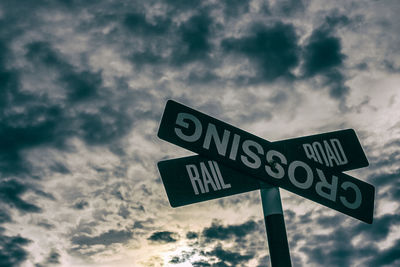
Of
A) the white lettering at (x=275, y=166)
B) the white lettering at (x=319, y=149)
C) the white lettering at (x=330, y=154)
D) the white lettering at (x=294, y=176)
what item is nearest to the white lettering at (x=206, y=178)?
the white lettering at (x=275, y=166)

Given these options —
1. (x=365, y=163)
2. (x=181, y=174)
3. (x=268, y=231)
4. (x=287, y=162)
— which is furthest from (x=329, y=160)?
(x=181, y=174)

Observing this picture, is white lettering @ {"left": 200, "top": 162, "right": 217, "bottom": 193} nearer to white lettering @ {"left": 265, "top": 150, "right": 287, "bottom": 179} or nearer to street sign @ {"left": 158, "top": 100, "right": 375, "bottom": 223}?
street sign @ {"left": 158, "top": 100, "right": 375, "bottom": 223}

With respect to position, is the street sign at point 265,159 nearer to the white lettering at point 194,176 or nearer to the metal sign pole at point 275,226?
the metal sign pole at point 275,226

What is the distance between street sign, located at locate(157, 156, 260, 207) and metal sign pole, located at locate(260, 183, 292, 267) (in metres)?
0.16

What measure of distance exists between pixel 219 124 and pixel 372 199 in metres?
1.56

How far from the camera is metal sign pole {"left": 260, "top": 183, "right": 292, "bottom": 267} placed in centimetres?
245

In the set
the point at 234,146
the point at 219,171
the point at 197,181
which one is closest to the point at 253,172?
the point at 234,146

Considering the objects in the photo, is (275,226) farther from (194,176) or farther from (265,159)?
(194,176)

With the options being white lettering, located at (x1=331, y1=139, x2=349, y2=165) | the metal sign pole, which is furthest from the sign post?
white lettering, located at (x1=331, y1=139, x2=349, y2=165)

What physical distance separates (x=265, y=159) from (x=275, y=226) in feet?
1.88

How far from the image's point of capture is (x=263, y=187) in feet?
9.12

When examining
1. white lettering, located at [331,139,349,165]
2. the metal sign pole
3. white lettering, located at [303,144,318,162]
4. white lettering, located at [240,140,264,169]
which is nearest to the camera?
the metal sign pole

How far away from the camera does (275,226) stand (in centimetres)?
259

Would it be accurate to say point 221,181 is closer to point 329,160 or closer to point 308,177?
point 308,177
